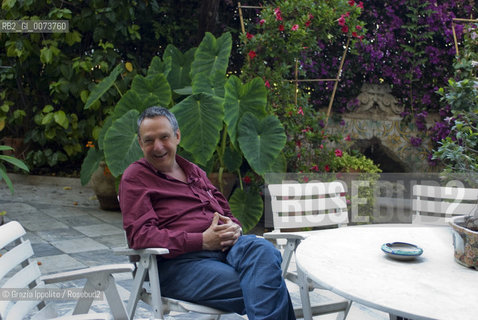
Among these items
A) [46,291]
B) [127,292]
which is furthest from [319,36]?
[46,291]

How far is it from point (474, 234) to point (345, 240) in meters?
0.47

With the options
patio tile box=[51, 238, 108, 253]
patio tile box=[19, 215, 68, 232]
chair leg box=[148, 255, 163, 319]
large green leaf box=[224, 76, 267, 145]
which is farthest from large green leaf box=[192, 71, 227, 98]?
chair leg box=[148, 255, 163, 319]

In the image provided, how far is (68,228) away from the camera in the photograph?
442 cm

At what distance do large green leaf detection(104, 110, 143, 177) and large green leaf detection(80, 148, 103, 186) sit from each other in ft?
2.71

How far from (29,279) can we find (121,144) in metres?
2.45

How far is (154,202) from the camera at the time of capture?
2084mm

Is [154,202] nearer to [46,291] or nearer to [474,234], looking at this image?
[46,291]

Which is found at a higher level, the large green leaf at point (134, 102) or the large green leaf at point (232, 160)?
the large green leaf at point (134, 102)

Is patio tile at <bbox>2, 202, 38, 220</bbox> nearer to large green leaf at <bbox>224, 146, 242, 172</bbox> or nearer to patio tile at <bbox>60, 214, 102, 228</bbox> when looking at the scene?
patio tile at <bbox>60, 214, 102, 228</bbox>

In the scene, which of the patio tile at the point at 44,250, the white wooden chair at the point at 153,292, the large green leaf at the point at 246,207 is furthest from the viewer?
the large green leaf at the point at 246,207

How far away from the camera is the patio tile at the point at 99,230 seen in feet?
14.0

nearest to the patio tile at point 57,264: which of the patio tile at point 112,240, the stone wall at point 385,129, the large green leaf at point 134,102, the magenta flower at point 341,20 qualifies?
the patio tile at point 112,240

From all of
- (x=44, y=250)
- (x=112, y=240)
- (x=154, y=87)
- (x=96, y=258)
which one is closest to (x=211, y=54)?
(x=154, y=87)

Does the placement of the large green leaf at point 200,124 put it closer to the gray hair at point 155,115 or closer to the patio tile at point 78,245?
the patio tile at point 78,245
